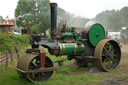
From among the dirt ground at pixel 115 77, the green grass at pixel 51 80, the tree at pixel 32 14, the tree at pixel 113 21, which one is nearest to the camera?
the green grass at pixel 51 80

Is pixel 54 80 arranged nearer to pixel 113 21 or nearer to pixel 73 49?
pixel 73 49

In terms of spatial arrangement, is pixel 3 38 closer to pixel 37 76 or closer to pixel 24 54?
pixel 24 54

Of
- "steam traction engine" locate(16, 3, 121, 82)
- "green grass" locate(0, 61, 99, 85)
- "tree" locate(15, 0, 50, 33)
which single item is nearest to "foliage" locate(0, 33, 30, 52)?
"steam traction engine" locate(16, 3, 121, 82)

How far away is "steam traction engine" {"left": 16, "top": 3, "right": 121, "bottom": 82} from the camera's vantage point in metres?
5.04

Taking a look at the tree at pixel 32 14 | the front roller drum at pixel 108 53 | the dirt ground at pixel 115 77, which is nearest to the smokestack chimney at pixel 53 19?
the front roller drum at pixel 108 53

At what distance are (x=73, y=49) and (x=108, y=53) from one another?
130 cm

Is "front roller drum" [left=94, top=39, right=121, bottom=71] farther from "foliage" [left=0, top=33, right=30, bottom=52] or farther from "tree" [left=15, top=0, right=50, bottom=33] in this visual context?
"tree" [left=15, top=0, right=50, bottom=33]

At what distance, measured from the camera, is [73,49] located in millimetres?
6113

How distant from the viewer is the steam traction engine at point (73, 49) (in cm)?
504

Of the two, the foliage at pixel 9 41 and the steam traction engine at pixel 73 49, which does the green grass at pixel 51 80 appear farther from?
the foliage at pixel 9 41

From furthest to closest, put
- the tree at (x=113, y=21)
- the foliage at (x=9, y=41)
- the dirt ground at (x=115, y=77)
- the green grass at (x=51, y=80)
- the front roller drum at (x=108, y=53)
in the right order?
the tree at (x=113, y=21) → the front roller drum at (x=108, y=53) → the dirt ground at (x=115, y=77) → the green grass at (x=51, y=80) → the foliage at (x=9, y=41)

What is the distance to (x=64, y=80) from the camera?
5184mm

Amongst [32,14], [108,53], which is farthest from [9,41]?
[32,14]

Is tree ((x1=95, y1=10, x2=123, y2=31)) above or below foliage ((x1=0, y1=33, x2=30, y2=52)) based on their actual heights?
above
